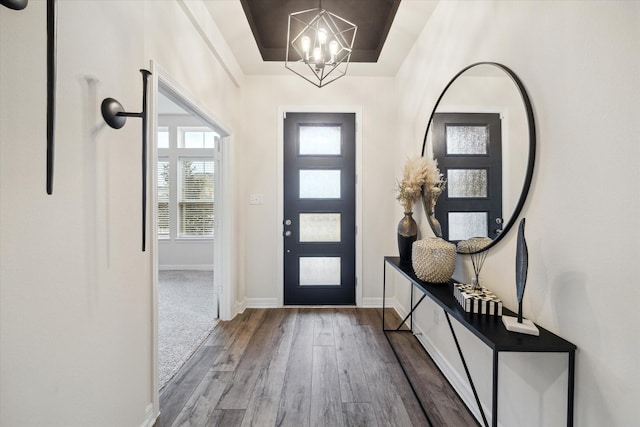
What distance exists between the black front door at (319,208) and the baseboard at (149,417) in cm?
185

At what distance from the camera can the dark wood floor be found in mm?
1612

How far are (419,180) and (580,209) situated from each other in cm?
119

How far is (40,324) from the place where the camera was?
939 millimetres

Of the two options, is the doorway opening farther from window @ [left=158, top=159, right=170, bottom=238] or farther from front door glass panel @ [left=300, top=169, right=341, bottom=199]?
front door glass panel @ [left=300, top=169, right=341, bottom=199]

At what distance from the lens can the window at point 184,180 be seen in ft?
17.1

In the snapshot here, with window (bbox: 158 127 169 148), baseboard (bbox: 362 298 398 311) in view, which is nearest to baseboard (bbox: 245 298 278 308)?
baseboard (bbox: 362 298 398 311)

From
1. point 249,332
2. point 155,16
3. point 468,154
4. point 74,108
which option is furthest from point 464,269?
point 155,16

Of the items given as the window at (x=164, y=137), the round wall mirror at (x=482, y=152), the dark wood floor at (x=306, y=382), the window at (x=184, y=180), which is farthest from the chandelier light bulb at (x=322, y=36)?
the window at (x=164, y=137)

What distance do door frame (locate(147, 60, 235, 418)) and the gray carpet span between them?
31 cm

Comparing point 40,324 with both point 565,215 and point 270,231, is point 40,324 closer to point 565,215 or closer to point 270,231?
point 565,215

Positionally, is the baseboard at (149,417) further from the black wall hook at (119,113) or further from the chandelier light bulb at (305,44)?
the chandelier light bulb at (305,44)

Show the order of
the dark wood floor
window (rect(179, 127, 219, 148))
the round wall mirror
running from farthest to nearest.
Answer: window (rect(179, 127, 219, 148)) → the dark wood floor → the round wall mirror

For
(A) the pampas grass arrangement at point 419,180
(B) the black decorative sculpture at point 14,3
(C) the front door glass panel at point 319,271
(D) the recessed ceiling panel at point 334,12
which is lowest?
(C) the front door glass panel at point 319,271

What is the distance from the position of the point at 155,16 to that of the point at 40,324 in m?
1.66
